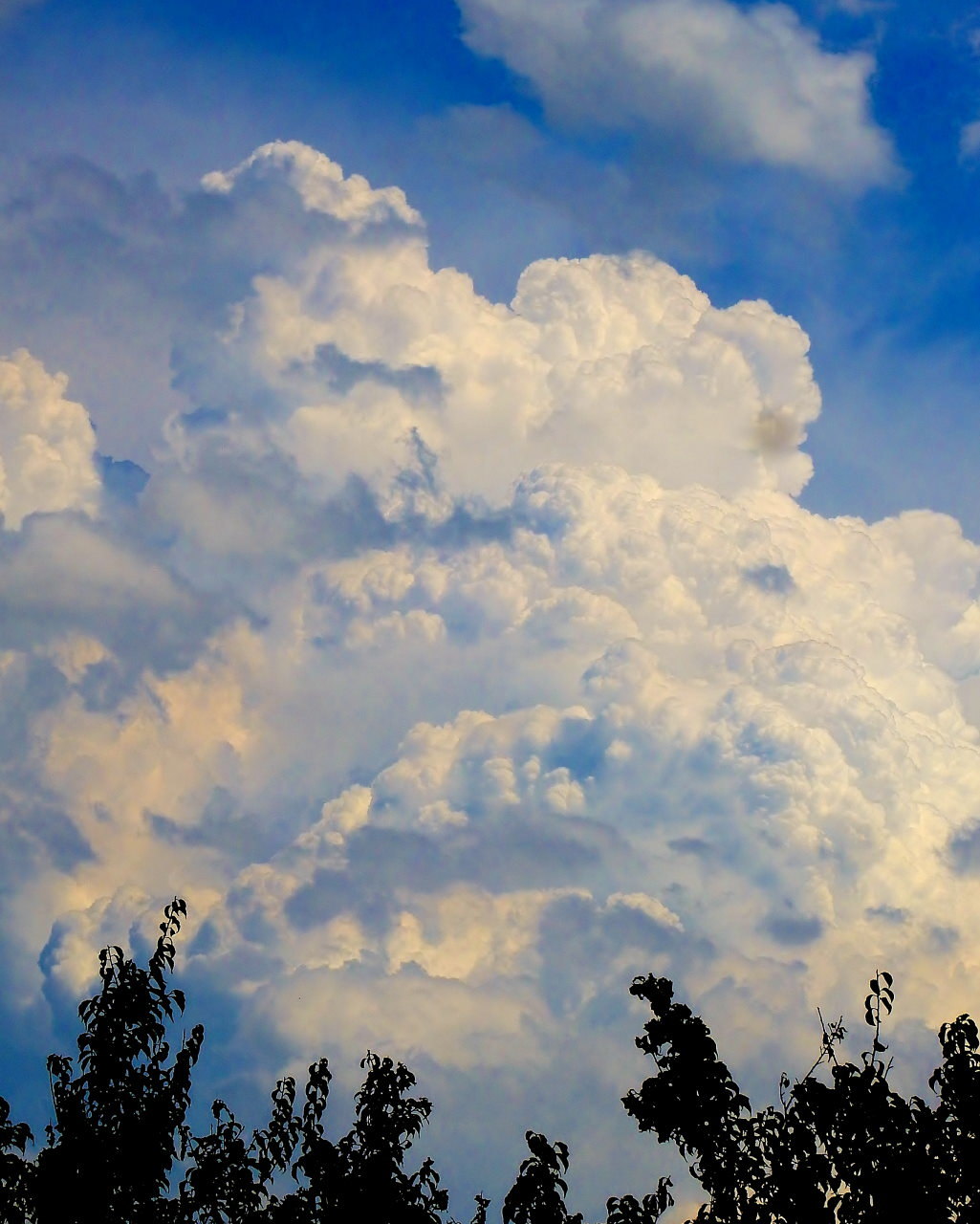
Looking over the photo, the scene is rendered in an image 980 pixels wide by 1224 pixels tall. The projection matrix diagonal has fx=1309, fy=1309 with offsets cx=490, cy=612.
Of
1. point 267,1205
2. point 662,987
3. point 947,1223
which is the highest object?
point 662,987

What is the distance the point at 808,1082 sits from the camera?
26781 mm

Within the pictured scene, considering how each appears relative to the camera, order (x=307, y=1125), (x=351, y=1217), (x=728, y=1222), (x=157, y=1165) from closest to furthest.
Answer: (x=157, y=1165) < (x=728, y=1222) < (x=351, y=1217) < (x=307, y=1125)

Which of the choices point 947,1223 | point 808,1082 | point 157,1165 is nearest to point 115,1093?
point 157,1165

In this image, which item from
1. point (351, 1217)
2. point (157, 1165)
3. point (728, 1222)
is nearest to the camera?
point (157, 1165)

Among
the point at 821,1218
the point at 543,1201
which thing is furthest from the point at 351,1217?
the point at 821,1218

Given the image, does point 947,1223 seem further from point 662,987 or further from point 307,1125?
point 307,1125

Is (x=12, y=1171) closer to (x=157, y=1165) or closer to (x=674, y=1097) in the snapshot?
(x=157, y=1165)

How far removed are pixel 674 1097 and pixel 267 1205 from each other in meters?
9.16

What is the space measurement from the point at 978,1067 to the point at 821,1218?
15.9 ft

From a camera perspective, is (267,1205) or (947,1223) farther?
(267,1205)

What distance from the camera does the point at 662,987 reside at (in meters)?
28.6

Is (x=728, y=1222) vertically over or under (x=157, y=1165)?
under

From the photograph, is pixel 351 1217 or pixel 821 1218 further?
pixel 351 1217

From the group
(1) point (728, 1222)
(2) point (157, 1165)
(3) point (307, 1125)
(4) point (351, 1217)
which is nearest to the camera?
(2) point (157, 1165)
